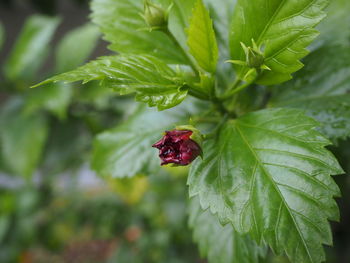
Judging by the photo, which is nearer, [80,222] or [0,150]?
[0,150]

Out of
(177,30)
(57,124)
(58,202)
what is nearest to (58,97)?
(57,124)

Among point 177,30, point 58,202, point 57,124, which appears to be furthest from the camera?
point 58,202

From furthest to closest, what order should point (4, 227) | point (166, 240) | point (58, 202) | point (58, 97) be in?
point (58, 202)
point (166, 240)
point (4, 227)
point (58, 97)

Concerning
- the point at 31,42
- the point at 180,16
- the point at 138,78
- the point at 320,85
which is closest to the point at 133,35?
the point at 180,16

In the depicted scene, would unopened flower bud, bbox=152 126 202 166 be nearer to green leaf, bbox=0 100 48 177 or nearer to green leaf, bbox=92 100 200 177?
green leaf, bbox=92 100 200 177

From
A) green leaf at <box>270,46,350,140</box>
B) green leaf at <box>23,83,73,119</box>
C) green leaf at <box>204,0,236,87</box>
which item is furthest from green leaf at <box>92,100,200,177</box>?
green leaf at <box>23,83,73,119</box>

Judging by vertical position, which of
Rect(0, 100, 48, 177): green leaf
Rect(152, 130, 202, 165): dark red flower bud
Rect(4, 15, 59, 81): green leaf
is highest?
Rect(4, 15, 59, 81): green leaf

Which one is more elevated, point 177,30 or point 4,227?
point 177,30

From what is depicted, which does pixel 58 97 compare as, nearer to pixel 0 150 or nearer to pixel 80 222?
pixel 0 150
